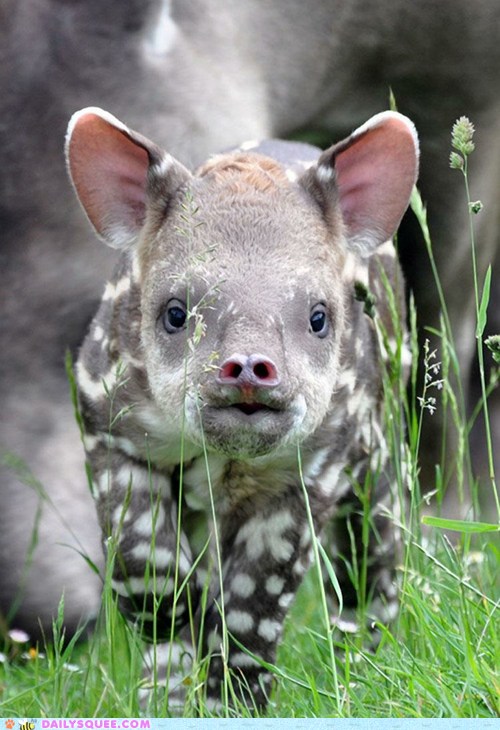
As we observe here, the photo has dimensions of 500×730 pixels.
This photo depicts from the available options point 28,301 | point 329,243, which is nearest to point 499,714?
point 329,243

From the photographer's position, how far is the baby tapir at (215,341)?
9.80 ft

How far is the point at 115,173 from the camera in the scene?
330 centimetres

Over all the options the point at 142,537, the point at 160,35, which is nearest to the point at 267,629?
the point at 142,537

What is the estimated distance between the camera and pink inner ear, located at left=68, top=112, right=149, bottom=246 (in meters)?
3.22

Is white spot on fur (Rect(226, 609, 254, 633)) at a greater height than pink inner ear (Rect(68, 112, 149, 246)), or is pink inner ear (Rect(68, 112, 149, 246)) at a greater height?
pink inner ear (Rect(68, 112, 149, 246))

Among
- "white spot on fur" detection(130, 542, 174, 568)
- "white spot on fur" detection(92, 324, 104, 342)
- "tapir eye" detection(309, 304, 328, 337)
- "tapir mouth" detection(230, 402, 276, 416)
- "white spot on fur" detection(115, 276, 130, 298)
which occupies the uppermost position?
"white spot on fur" detection(115, 276, 130, 298)

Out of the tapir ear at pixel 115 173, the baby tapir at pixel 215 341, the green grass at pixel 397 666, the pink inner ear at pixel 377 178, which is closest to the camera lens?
the green grass at pixel 397 666

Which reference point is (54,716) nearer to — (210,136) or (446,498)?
(210,136)

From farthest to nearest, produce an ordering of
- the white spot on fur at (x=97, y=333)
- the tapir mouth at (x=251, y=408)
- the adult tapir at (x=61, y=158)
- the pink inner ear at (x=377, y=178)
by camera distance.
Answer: the adult tapir at (x=61, y=158) < the white spot on fur at (x=97, y=333) < the pink inner ear at (x=377, y=178) < the tapir mouth at (x=251, y=408)

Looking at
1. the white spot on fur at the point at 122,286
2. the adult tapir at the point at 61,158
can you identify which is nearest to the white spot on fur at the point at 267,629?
the white spot on fur at the point at 122,286

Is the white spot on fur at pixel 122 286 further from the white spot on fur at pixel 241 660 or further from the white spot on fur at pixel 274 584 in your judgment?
the white spot on fur at pixel 241 660


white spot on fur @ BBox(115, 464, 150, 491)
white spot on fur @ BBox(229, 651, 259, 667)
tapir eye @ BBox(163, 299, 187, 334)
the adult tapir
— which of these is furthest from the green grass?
the adult tapir

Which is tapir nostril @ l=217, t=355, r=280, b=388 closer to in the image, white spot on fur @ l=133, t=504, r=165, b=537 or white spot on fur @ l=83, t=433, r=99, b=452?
white spot on fur @ l=133, t=504, r=165, b=537

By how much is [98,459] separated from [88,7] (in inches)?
67.7
